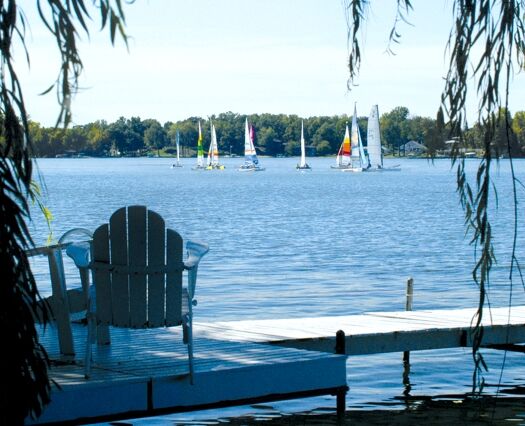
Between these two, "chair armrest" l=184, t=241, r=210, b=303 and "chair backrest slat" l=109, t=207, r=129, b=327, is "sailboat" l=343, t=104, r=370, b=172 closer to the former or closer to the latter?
"chair armrest" l=184, t=241, r=210, b=303

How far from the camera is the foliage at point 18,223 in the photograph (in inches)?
110

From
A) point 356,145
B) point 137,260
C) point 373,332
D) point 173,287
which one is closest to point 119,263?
point 137,260

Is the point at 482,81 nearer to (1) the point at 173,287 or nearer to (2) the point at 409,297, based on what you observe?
(1) the point at 173,287

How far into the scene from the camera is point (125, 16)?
2.62m

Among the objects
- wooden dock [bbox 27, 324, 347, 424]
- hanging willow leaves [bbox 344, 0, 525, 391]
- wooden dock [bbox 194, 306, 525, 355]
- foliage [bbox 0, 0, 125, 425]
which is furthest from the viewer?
wooden dock [bbox 194, 306, 525, 355]

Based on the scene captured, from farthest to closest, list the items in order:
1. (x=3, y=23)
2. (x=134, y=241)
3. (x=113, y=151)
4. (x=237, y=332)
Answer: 1. (x=113, y=151)
2. (x=237, y=332)
3. (x=134, y=241)
4. (x=3, y=23)

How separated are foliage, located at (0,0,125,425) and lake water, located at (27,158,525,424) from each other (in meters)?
0.19

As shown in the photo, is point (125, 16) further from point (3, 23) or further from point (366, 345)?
point (366, 345)

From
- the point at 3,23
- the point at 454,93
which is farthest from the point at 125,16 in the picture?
the point at 454,93

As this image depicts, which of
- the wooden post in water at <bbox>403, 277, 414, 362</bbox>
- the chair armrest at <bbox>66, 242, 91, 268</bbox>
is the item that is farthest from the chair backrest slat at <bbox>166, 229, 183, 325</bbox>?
the wooden post in water at <bbox>403, 277, 414, 362</bbox>

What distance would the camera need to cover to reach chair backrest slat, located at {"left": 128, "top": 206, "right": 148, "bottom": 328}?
5922 mm

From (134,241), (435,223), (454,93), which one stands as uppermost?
(454,93)

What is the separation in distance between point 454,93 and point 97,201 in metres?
54.6

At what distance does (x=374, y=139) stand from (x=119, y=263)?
220 feet
